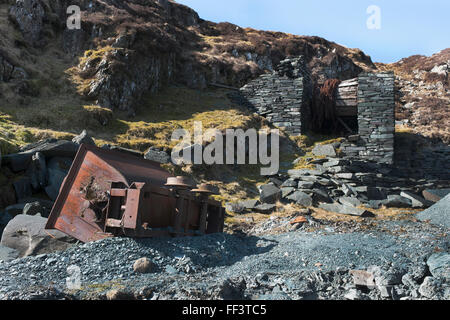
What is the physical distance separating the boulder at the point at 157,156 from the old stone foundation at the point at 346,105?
6.74 metres

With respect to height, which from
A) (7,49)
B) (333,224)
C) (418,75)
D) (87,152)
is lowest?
(333,224)

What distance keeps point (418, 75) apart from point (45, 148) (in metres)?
32.2

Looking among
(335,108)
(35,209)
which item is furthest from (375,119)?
(35,209)

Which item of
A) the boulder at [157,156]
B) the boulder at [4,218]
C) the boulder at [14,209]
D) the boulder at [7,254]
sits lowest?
the boulder at [7,254]

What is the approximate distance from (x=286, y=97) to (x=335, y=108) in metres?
2.29

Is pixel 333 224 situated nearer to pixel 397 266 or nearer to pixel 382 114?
pixel 397 266

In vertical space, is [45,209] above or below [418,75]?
below

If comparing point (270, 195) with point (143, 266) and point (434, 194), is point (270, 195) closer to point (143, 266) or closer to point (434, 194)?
point (434, 194)

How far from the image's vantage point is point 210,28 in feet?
105

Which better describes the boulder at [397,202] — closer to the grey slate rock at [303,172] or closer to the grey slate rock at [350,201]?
the grey slate rock at [350,201]

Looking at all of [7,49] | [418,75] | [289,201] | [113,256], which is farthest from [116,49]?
[418,75]

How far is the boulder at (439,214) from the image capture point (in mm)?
7828

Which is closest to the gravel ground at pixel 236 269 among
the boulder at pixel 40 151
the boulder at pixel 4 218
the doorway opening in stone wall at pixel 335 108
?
the boulder at pixel 4 218

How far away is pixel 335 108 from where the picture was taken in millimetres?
16469
